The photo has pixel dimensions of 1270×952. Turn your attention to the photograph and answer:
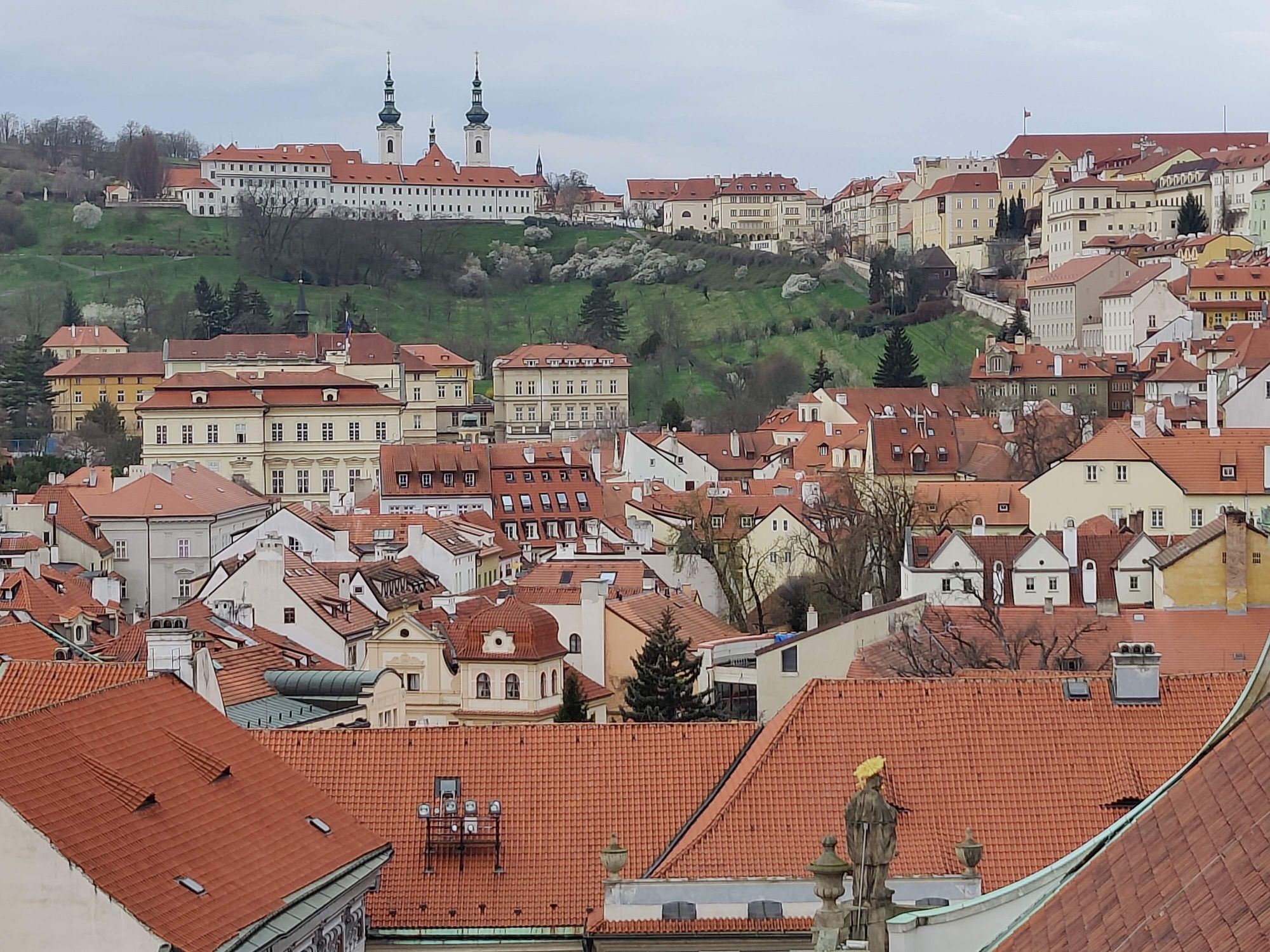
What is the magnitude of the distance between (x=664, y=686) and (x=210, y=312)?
4658 inches

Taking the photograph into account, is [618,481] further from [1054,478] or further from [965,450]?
[1054,478]

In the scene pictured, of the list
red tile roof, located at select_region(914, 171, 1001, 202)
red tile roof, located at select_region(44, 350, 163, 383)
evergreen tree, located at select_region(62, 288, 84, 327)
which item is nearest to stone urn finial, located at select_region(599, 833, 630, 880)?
red tile roof, located at select_region(44, 350, 163, 383)

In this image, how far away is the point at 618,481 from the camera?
91875mm

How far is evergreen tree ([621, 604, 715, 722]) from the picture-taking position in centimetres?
3991

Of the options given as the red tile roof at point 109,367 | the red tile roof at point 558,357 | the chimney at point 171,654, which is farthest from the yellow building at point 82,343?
the chimney at point 171,654

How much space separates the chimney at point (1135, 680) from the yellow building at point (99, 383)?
119m

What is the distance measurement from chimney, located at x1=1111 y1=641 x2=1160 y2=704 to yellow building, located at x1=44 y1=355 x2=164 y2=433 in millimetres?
119182

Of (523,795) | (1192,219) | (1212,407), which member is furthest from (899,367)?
(523,795)

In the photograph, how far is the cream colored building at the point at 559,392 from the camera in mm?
136125

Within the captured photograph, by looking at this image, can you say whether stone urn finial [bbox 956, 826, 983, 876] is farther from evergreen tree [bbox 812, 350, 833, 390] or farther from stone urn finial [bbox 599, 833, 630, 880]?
evergreen tree [bbox 812, 350, 833, 390]

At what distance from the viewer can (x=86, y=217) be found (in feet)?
588

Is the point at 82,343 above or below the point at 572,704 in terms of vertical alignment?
above

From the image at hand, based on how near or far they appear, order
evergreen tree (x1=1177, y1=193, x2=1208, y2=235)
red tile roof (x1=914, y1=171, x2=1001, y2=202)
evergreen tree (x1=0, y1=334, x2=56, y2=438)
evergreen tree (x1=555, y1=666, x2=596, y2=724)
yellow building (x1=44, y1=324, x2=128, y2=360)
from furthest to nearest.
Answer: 1. red tile roof (x1=914, y1=171, x2=1001, y2=202)
2. yellow building (x1=44, y1=324, x2=128, y2=360)
3. evergreen tree (x1=1177, y1=193, x2=1208, y2=235)
4. evergreen tree (x1=0, y1=334, x2=56, y2=438)
5. evergreen tree (x1=555, y1=666, x2=596, y2=724)

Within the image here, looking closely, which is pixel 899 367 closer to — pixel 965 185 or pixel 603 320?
pixel 603 320
